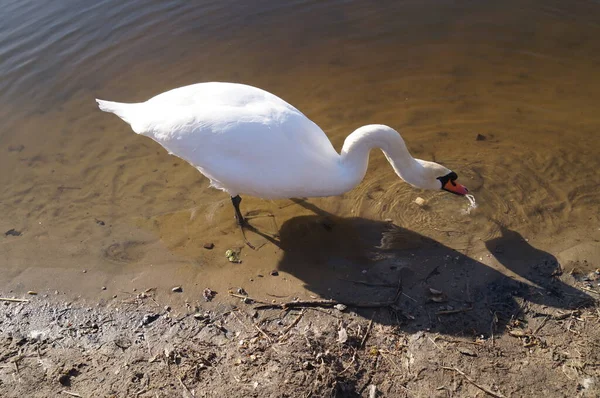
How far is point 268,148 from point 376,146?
1.02 metres

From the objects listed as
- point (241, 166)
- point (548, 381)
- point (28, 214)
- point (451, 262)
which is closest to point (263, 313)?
point (241, 166)

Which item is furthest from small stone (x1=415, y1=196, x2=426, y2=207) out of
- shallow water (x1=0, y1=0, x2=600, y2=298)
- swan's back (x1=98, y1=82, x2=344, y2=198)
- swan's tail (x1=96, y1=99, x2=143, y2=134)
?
swan's tail (x1=96, y1=99, x2=143, y2=134)

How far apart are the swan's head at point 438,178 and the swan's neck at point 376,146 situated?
30mm

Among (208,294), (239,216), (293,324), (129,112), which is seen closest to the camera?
(293,324)

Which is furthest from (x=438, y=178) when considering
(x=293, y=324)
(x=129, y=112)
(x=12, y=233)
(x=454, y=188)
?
(x=12, y=233)

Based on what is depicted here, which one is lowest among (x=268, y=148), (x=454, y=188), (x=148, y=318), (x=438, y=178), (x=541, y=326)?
(x=541, y=326)

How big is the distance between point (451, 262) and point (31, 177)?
17.0 ft

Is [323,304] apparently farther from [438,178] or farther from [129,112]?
[129,112]

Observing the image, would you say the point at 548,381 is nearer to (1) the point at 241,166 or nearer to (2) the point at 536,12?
(1) the point at 241,166

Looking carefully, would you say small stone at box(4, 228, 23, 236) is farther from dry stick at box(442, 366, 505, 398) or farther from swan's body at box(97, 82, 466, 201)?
dry stick at box(442, 366, 505, 398)

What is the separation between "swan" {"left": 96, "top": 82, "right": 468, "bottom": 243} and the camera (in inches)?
179

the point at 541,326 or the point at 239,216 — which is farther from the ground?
the point at 239,216

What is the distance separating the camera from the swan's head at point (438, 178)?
4.78 m

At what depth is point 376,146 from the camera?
4773 millimetres
